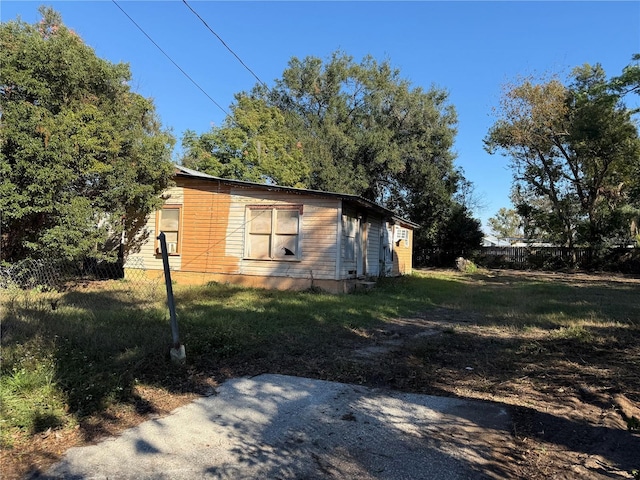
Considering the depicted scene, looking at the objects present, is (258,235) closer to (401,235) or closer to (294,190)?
(294,190)

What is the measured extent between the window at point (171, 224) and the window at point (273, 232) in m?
2.57

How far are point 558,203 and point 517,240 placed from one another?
127 feet

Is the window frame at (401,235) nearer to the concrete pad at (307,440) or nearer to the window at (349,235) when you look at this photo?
the window at (349,235)

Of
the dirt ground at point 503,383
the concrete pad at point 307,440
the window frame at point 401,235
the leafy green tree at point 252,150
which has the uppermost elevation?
the leafy green tree at point 252,150

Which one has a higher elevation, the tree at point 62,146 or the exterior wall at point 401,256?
the tree at point 62,146

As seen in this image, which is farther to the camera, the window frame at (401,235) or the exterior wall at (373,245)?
the window frame at (401,235)

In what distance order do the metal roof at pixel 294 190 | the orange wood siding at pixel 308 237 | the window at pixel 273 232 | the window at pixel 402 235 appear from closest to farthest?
the metal roof at pixel 294 190
the orange wood siding at pixel 308 237
the window at pixel 273 232
the window at pixel 402 235

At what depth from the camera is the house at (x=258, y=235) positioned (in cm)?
1263

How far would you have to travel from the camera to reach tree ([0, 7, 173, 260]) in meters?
10.4

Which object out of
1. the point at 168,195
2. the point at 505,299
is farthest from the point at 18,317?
the point at 505,299

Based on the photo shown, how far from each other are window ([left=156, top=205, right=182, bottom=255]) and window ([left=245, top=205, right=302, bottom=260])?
8.44 ft

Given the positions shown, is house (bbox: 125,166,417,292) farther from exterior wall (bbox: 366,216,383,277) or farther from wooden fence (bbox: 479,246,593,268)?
wooden fence (bbox: 479,246,593,268)

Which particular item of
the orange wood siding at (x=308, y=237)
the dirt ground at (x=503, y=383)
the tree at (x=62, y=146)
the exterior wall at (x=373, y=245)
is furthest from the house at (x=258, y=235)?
the dirt ground at (x=503, y=383)

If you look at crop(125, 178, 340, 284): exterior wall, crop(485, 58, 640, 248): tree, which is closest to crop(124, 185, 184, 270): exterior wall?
crop(125, 178, 340, 284): exterior wall
